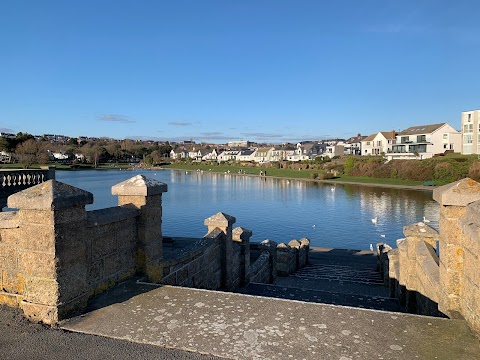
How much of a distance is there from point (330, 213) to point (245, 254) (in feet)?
96.5

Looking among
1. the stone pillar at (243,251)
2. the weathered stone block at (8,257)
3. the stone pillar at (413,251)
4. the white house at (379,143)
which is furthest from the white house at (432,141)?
the weathered stone block at (8,257)

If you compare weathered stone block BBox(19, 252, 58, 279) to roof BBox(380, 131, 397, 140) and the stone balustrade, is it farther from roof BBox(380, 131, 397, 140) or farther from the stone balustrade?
roof BBox(380, 131, 397, 140)

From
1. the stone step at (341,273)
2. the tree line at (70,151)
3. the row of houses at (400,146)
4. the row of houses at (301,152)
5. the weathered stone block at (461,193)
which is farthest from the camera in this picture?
the row of houses at (301,152)

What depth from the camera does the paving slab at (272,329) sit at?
12.3 ft

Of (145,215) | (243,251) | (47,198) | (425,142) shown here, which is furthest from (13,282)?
(425,142)

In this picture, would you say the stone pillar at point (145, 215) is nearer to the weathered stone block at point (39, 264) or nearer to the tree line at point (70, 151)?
the weathered stone block at point (39, 264)

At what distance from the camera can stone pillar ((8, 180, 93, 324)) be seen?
14.8ft

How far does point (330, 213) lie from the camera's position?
124 feet

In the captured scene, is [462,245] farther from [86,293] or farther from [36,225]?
[36,225]

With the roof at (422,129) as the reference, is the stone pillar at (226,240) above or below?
below

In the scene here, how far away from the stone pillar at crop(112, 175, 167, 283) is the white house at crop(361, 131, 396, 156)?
90.8 meters

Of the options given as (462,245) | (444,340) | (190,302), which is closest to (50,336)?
(190,302)

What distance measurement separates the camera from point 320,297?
392 inches

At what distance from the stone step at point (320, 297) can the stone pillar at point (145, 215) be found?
3842 mm
